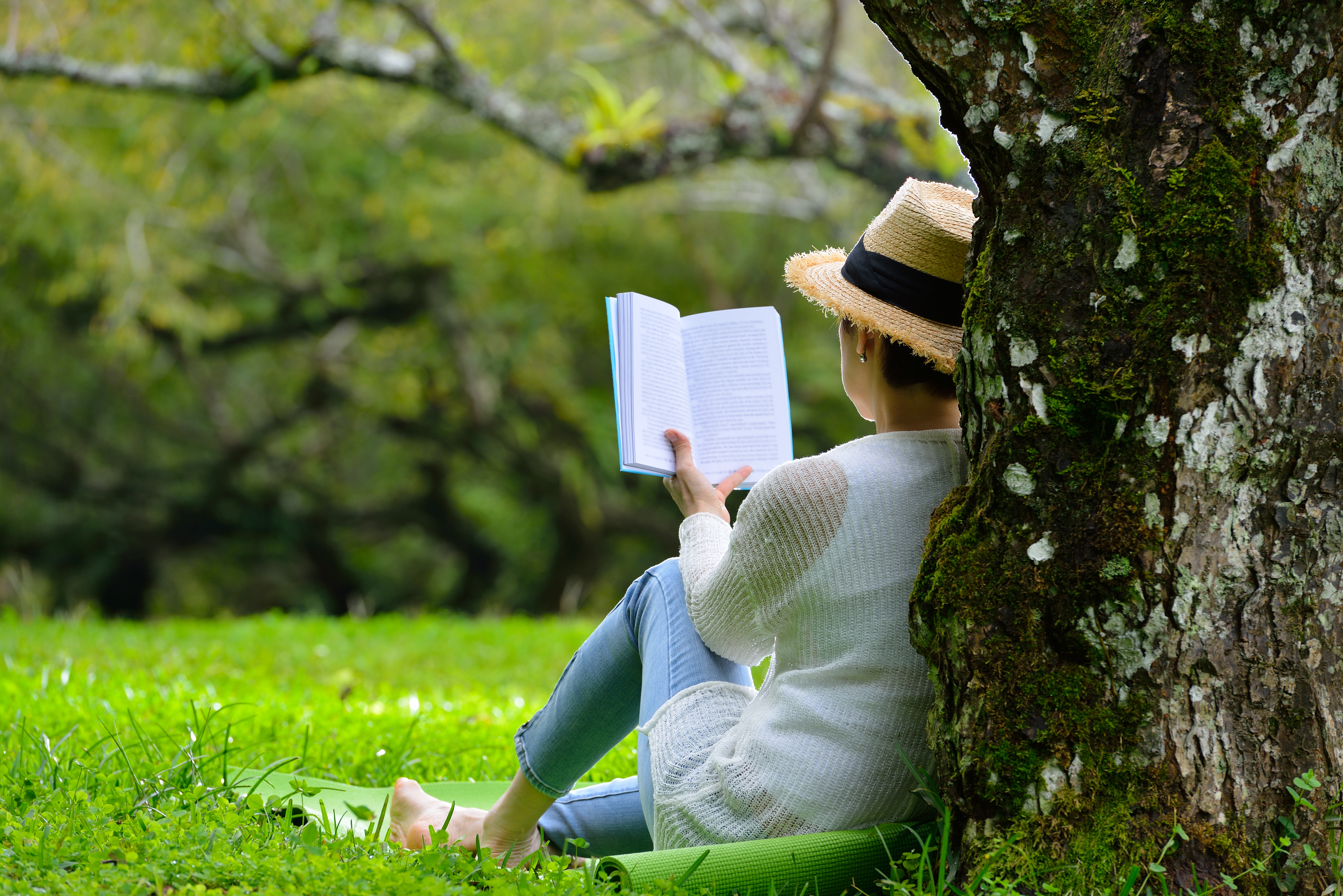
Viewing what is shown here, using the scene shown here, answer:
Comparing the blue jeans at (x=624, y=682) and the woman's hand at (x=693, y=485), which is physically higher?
the woman's hand at (x=693, y=485)

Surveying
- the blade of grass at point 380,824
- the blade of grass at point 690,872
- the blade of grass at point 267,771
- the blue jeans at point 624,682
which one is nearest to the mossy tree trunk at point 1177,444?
the blade of grass at point 690,872

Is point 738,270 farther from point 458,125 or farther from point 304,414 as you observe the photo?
point 304,414

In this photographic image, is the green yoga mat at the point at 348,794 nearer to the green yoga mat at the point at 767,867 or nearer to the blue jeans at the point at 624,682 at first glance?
the blue jeans at the point at 624,682

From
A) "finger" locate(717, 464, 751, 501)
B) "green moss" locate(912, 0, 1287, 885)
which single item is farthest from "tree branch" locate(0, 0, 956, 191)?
"green moss" locate(912, 0, 1287, 885)

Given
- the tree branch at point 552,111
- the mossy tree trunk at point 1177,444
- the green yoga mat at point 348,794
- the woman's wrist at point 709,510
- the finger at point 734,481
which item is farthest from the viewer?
the tree branch at point 552,111

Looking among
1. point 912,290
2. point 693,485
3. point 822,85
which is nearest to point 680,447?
point 693,485

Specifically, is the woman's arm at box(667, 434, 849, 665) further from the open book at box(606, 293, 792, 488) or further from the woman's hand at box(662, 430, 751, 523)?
the open book at box(606, 293, 792, 488)

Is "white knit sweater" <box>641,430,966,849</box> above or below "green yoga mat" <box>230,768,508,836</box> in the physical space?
above

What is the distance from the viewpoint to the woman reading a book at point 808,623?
6.04 ft

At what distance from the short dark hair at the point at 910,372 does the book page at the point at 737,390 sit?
0.37 m

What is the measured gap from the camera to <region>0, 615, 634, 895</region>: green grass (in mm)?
1715

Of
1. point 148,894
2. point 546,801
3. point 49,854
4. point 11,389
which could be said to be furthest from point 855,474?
point 11,389

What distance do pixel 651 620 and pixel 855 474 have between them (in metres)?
0.54

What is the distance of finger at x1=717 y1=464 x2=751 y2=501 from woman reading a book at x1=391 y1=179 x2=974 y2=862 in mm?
15
